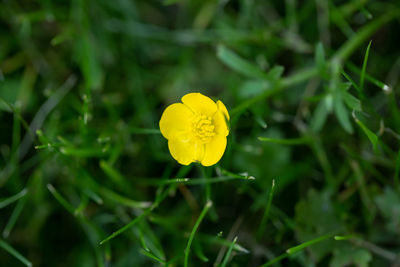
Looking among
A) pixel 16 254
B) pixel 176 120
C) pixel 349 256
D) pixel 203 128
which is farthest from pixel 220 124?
pixel 16 254

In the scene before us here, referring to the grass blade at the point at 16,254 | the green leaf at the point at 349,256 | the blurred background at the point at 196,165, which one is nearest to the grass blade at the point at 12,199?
the blurred background at the point at 196,165

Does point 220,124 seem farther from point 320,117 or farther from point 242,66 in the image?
point 320,117

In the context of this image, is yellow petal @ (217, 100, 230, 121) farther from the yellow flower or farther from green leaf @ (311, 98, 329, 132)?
green leaf @ (311, 98, 329, 132)

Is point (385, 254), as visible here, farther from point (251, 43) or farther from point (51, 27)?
point (51, 27)

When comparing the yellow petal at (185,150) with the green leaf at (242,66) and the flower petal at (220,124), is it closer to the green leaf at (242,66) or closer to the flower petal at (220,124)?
the flower petal at (220,124)

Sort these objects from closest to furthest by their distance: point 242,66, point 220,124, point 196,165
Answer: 1. point 220,124
2. point 242,66
3. point 196,165

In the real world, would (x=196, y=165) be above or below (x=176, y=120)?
below
